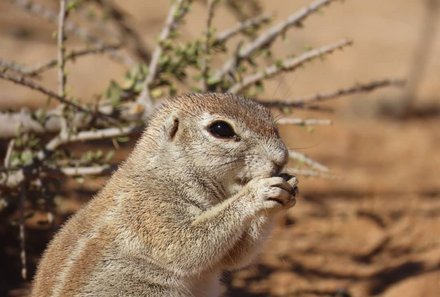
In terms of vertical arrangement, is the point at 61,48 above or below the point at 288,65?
above

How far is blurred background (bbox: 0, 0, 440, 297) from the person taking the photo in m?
5.78

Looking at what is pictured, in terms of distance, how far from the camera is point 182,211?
13.0ft

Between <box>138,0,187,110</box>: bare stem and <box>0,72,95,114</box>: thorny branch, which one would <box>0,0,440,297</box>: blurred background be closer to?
<box>0,72,95,114</box>: thorny branch

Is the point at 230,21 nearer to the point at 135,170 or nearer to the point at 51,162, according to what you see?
the point at 51,162

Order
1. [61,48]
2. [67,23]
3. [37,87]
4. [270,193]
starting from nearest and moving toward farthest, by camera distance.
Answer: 1. [270,193]
2. [37,87]
3. [61,48]
4. [67,23]

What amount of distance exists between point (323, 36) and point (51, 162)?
687cm

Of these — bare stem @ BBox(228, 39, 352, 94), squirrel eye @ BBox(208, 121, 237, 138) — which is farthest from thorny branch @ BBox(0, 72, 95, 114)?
squirrel eye @ BBox(208, 121, 237, 138)

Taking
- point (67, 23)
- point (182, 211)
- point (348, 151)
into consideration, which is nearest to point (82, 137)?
point (182, 211)

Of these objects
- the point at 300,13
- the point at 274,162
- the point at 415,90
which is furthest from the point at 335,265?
the point at 415,90

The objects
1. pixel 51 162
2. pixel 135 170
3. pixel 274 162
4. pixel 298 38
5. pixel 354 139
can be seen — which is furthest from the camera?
pixel 298 38

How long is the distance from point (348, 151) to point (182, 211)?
4740 millimetres

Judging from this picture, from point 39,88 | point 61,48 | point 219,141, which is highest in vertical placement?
point 61,48

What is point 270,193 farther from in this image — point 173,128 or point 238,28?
point 238,28

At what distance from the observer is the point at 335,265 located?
6004 mm
